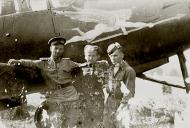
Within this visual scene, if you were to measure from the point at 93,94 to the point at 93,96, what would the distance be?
0.03m

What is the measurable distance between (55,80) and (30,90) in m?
1.16

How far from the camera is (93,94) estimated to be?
5.57 m

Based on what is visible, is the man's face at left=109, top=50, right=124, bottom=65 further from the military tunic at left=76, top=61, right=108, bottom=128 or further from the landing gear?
the landing gear

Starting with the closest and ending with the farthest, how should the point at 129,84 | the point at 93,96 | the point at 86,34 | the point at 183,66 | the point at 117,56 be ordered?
the point at 129,84, the point at 117,56, the point at 93,96, the point at 86,34, the point at 183,66

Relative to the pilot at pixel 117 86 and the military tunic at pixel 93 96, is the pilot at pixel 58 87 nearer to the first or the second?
the military tunic at pixel 93 96

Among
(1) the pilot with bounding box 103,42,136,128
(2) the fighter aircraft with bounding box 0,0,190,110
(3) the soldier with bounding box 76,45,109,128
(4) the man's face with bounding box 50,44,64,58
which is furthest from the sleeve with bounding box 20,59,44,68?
(2) the fighter aircraft with bounding box 0,0,190,110

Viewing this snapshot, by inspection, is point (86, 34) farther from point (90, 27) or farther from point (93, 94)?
point (93, 94)

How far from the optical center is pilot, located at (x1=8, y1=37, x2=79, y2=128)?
552cm

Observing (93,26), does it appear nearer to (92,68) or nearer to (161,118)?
(92,68)

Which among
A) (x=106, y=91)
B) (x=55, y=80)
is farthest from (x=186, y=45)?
(x=55, y=80)

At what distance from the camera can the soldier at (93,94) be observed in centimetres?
556

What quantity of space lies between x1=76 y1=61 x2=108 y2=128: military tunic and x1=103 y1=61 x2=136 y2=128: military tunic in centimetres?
12

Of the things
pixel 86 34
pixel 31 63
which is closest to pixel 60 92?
pixel 31 63

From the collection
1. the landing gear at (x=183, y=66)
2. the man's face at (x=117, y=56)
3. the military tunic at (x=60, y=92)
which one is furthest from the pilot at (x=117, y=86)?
the landing gear at (x=183, y=66)
